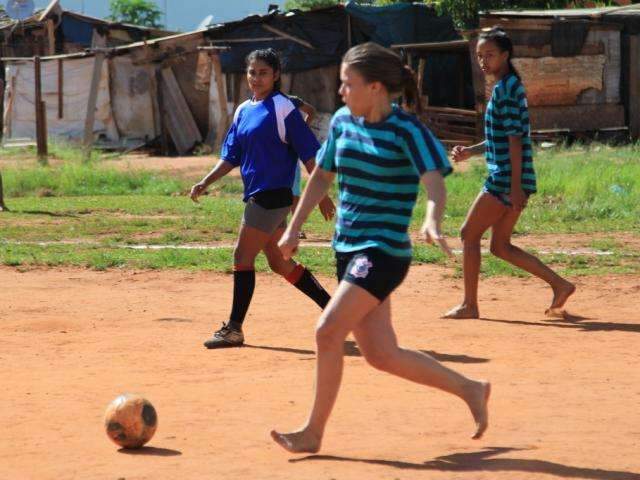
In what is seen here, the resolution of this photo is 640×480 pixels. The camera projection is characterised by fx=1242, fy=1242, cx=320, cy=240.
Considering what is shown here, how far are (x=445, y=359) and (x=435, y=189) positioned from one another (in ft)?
9.51

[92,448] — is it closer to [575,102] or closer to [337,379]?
[337,379]

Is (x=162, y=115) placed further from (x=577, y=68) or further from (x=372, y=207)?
(x=372, y=207)

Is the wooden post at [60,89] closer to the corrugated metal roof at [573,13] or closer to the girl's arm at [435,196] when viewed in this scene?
the corrugated metal roof at [573,13]

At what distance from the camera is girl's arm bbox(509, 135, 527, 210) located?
831cm

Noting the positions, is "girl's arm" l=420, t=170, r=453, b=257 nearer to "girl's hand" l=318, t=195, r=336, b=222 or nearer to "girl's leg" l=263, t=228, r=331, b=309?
"girl's hand" l=318, t=195, r=336, b=222

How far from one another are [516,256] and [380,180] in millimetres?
3996

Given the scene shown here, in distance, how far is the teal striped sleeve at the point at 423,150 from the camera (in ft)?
16.0

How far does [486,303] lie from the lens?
32.5ft

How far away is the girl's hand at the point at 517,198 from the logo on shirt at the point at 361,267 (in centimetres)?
358

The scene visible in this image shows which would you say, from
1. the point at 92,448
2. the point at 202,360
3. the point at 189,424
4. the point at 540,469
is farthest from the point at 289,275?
the point at 540,469

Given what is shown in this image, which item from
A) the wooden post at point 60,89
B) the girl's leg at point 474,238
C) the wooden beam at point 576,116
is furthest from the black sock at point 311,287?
the wooden post at point 60,89

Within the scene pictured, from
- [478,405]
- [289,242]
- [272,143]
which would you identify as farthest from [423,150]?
[272,143]

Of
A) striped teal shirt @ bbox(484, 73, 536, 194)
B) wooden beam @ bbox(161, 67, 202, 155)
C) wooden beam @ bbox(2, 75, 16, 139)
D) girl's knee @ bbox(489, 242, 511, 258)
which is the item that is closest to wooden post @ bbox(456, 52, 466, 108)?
wooden beam @ bbox(161, 67, 202, 155)

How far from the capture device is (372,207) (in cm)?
503
